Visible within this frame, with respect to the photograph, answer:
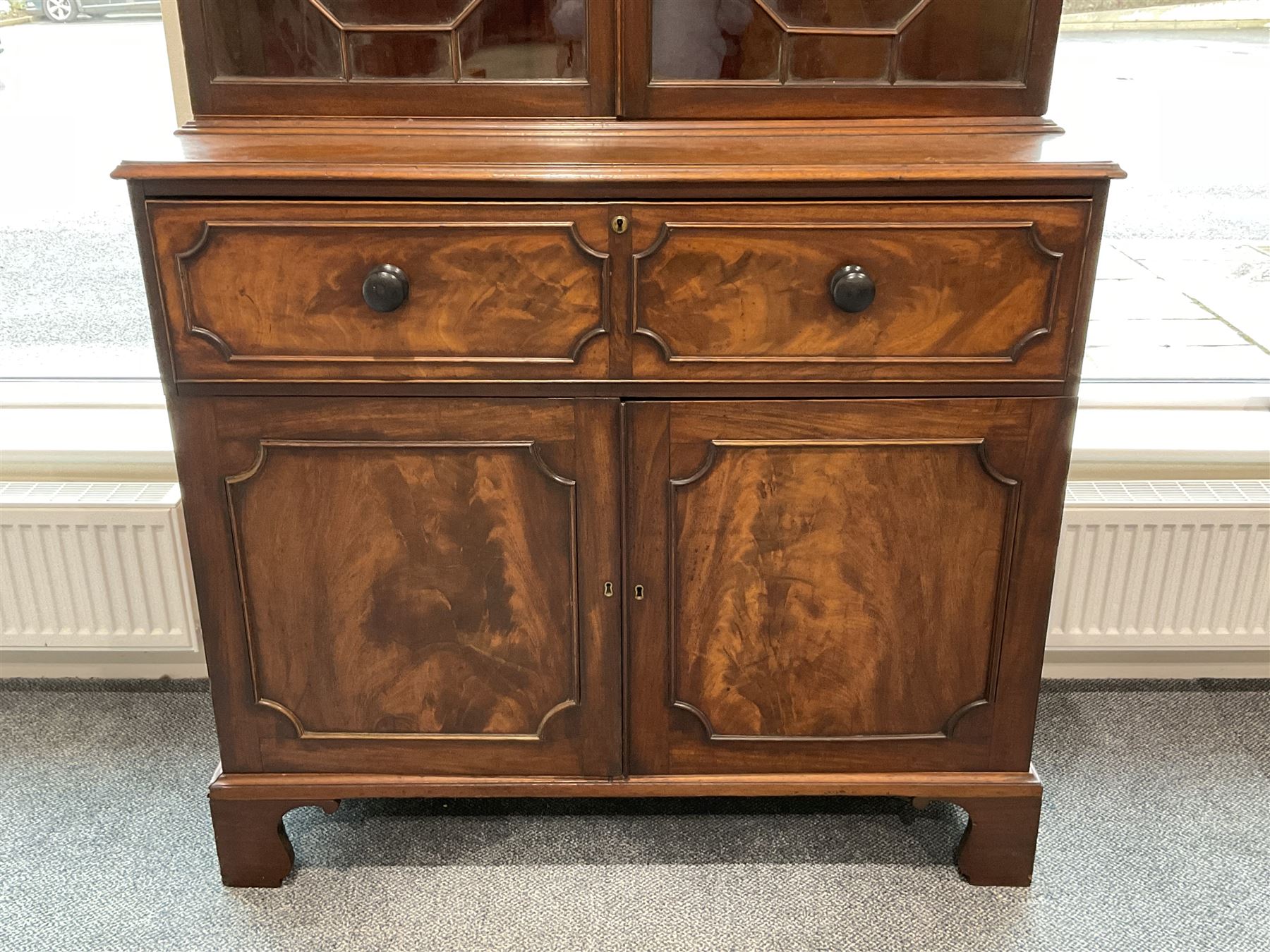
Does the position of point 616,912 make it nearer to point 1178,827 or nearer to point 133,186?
point 1178,827

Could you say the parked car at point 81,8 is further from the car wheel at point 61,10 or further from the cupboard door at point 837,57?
the cupboard door at point 837,57

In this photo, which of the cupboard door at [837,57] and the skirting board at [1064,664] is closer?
the cupboard door at [837,57]

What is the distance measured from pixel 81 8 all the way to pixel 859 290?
154 cm

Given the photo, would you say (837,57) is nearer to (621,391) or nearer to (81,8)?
(621,391)

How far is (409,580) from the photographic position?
165 cm

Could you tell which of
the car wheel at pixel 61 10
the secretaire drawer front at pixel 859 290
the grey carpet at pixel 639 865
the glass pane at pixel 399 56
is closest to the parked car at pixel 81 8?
the car wheel at pixel 61 10

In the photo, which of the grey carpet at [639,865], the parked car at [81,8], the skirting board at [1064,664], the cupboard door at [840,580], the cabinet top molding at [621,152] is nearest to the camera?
the cabinet top molding at [621,152]

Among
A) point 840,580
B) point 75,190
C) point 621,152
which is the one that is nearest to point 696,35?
point 621,152

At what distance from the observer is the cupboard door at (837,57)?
1584mm

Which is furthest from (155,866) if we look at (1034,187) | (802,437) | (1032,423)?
(1034,187)

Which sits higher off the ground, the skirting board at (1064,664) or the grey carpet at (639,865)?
the skirting board at (1064,664)

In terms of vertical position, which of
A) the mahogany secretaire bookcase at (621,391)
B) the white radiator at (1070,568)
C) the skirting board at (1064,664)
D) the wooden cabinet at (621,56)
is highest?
the wooden cabinet at (621,56)

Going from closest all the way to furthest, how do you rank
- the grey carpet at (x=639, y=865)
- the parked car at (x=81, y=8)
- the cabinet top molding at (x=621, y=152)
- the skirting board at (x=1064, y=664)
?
the cabinet top molding at (x=621, y=152) → the grey carpet at (x=639, y=865) → the parked car at (x=81, y=8) → the skirting board at (x=1064, y=664)

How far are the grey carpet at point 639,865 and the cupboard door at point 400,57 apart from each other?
1.13 metres
